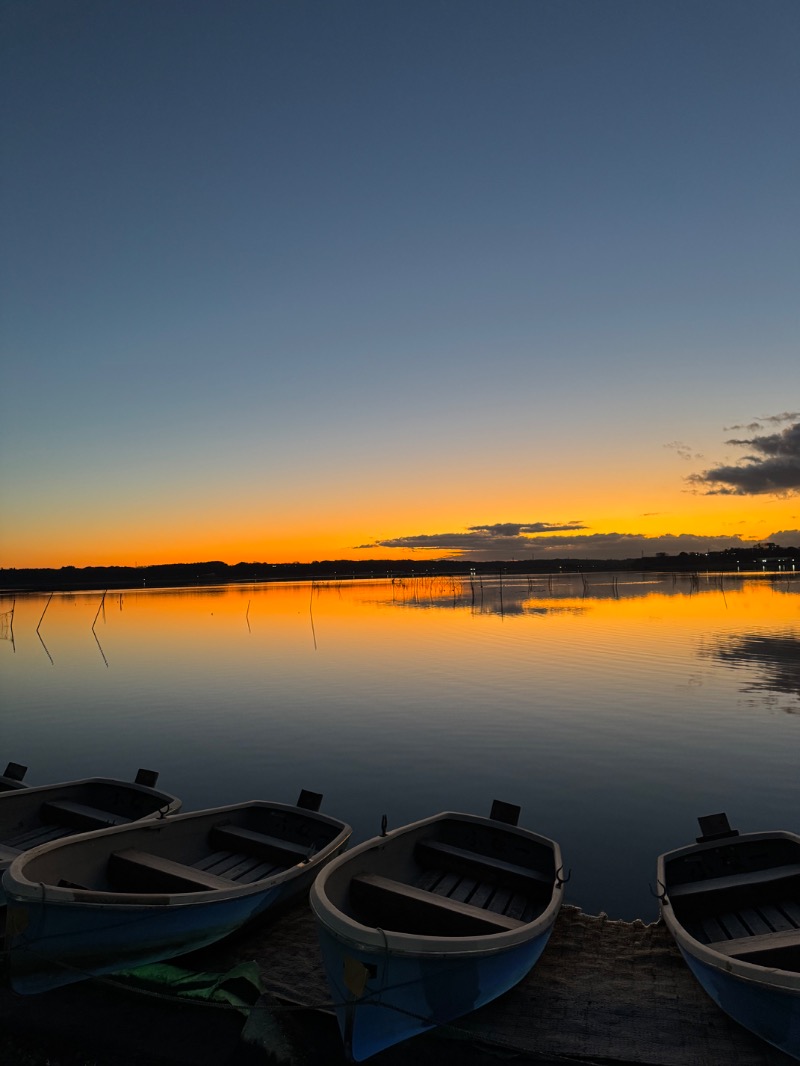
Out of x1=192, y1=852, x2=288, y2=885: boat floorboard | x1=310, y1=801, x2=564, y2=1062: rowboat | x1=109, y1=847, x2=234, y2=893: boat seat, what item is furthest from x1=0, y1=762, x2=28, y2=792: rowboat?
x1=310, y1=801, x2=564, y2=1062: rowboat

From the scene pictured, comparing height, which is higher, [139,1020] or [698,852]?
[698,852]

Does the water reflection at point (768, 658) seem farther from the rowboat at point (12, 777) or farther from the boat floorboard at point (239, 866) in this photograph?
the rowboat at point (12, 777)

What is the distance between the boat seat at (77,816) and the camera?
40.7ft

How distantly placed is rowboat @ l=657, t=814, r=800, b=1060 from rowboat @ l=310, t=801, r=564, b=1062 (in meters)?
1.75

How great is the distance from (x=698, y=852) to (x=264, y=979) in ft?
21.4

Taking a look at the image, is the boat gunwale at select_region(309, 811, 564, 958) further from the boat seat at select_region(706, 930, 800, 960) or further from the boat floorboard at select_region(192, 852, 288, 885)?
the boat floorboard at select_region(192, 852, 288, 885)

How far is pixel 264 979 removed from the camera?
28.8 feet

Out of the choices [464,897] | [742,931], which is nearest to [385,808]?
[464,897]

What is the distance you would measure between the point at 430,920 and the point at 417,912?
0.62 ft

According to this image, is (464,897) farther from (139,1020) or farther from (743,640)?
(743,640)

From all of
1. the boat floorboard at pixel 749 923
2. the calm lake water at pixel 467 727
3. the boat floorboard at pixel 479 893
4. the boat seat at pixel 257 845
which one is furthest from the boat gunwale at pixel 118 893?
the calm lake water at pixel 467 727

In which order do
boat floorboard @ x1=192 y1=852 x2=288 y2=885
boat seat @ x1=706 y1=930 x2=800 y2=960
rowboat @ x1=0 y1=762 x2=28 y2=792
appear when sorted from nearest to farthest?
boat seat @ x1=706 y1=930 x2=800 y2=960 < boat floorboard @ x1=192 y1=852 x2=288 y2=885 < rowboat @ x1=0 y1=762 x2=28 y2=792

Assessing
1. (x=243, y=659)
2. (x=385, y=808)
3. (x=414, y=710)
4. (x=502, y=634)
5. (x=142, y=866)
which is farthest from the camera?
(x=502, y=634)

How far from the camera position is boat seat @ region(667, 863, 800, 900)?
31.1 ft
